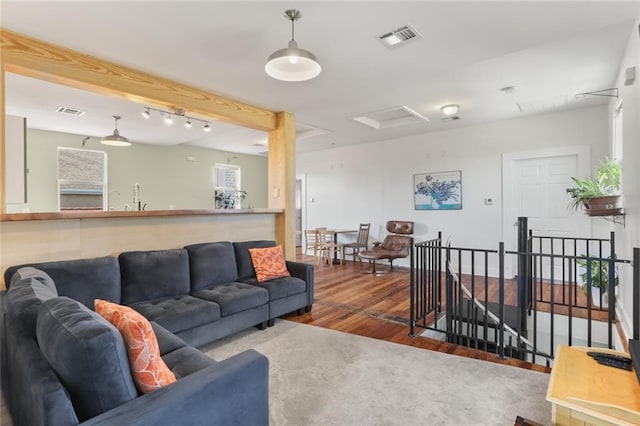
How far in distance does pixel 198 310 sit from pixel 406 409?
173cm

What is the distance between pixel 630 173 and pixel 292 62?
10.3ft

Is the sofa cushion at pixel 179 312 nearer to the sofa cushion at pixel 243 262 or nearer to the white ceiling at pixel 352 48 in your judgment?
the sofa cushion at pixel 243 262

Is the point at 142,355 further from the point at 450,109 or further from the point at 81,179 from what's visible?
the point at 81,179

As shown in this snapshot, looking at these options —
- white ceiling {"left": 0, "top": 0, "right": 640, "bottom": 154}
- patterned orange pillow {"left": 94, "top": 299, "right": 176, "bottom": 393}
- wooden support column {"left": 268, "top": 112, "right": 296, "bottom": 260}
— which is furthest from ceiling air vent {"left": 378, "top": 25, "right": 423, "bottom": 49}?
patterned orange pillow {"left": 94, "top": 299, "right": 176, "bottom": 393}

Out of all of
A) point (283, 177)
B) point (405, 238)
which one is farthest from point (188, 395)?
point (405, 238)

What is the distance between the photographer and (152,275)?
9.59 ft

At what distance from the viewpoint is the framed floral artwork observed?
20.0ft

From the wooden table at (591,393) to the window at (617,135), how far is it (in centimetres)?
329

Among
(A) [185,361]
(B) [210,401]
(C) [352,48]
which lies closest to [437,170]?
(C) [352,48]

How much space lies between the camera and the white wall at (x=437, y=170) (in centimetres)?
507

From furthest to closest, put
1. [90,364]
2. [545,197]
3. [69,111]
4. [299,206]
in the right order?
[299,206]
[545,197]
[69,111]
[90,364]

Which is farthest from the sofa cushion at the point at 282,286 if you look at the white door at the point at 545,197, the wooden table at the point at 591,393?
the white door at the point at 545,197

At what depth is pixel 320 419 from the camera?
6.20ft

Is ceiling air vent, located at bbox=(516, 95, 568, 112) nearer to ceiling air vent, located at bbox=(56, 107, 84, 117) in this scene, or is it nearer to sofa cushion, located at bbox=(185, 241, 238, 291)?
sofa cushion, located at bbox=(185, 241, 238, 291)
